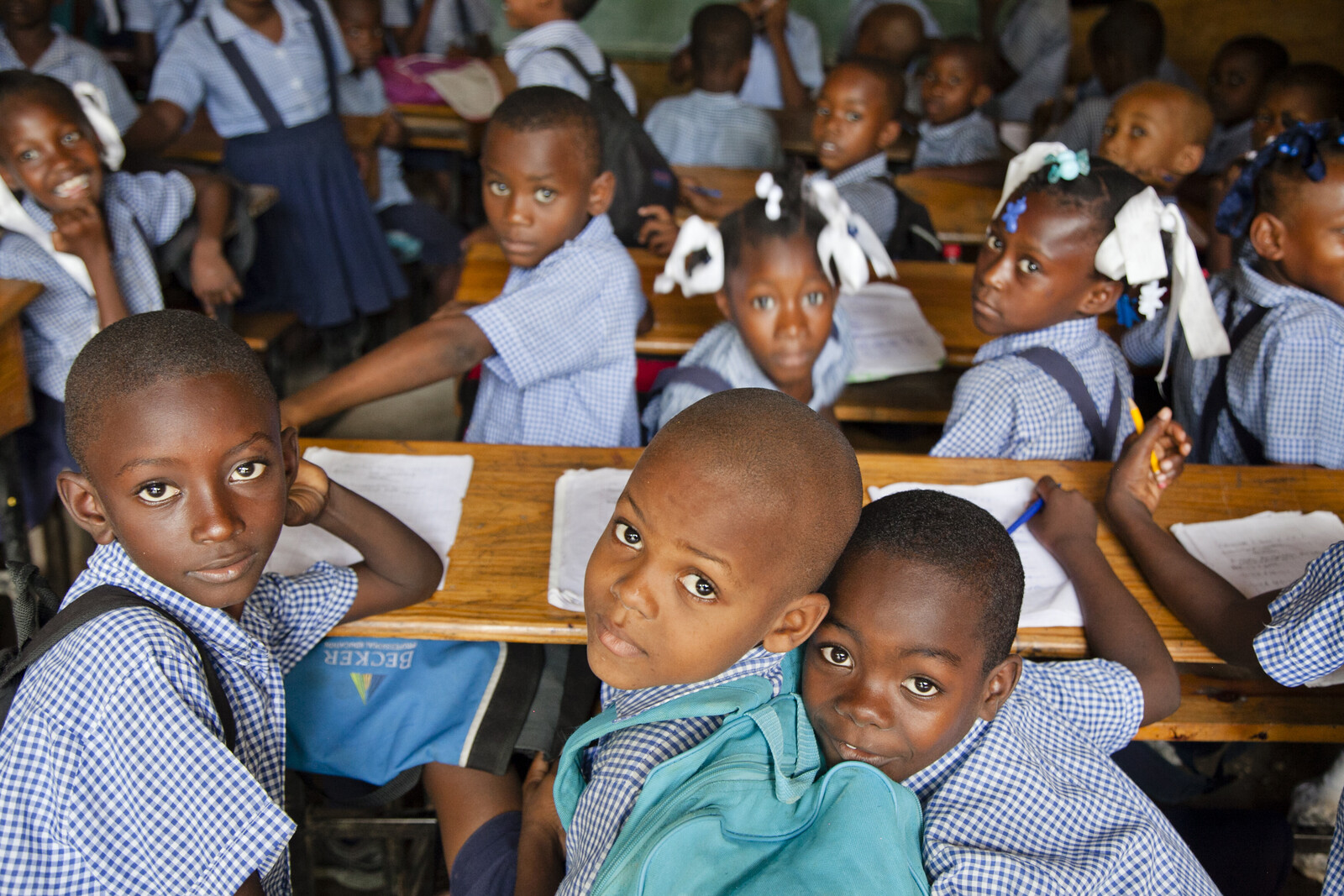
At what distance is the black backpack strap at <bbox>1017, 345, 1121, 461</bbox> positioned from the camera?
190cm

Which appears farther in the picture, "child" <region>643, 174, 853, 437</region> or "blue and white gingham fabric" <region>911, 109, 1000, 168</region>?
"blue and white gingham fabric" <region>911, 109, 1000, 168</region>

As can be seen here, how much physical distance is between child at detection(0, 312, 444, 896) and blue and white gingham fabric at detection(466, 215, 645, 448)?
0.86 metres

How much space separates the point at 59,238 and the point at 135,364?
5.09 ft

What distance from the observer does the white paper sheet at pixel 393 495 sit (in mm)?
1429

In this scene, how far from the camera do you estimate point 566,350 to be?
6.68 feet

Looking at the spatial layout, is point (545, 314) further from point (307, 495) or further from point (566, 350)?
point (307, 495)

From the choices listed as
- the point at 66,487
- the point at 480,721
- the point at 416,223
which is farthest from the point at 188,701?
the point at 416,223

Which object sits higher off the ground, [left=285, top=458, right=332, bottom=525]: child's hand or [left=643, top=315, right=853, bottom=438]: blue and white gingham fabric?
[left=285, top=458, right=332, bottom=525]: child's hand

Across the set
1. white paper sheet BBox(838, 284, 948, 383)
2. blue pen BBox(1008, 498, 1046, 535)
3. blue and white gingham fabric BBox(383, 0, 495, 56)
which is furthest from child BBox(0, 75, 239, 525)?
blue and white gingham fabric BBox(383, 0, 495, 56)

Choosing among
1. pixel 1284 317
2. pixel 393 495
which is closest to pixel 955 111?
pixel 1284 317

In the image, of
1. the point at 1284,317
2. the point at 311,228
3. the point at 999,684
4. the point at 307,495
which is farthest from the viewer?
the point at 311,228

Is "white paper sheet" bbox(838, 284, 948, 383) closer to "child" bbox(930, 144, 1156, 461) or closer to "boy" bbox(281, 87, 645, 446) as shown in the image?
"child" bbox(930, 144, 1156, 461)

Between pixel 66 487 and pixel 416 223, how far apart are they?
3.14 metres

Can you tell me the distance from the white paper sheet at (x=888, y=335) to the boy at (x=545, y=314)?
21.6 inches
